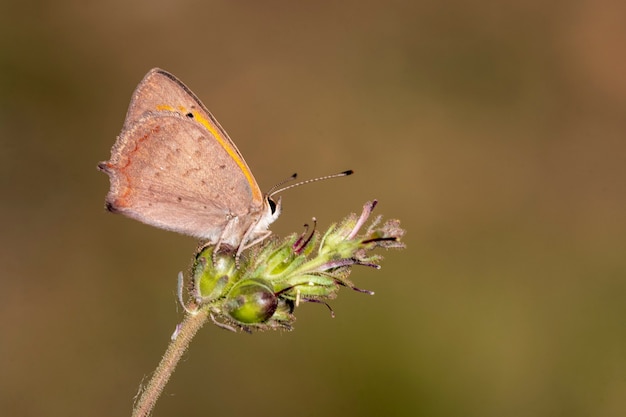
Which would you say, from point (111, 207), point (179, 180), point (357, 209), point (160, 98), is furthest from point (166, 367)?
point (357, 209)

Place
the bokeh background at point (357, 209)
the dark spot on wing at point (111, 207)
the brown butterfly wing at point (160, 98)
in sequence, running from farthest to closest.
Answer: the bokeh background at point (357, 209) → the brown butterfly wing at point (160, 98) → the dark spot on wing at point (111, 207)

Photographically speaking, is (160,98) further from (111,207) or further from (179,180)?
(111,207)

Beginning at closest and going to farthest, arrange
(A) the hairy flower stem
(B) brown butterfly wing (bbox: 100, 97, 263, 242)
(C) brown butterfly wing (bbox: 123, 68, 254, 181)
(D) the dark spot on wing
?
1. (A) the hairy flower stem
2. (D) the dark spot on wing
3. (B) brown butterfly wing (bbox: 100, 97, 263, 242)
4. (C) brown butterfly wing (bbox: 123, 68, 254, 181)

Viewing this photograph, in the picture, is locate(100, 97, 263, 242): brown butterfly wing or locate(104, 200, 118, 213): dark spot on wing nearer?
locate(104, 200, 118, 213): dark spot on wing

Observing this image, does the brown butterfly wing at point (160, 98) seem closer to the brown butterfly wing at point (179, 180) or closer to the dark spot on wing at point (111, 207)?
the brown butterfly wing at point (179, 180)

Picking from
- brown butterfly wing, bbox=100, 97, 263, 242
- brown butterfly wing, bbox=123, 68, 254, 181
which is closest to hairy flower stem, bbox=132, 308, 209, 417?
brown butterfly wing, bbox=100, 97, 263, 242

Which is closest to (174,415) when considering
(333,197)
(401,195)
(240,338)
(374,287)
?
(240,338)

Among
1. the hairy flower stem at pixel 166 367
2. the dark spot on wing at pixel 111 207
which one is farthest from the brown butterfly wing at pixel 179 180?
the hairy flower stem at pixel 166 367

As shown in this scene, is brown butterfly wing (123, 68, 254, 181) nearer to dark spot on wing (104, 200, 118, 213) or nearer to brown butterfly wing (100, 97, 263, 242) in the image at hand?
brown butterfly wing (100, 97, 263, 242)
